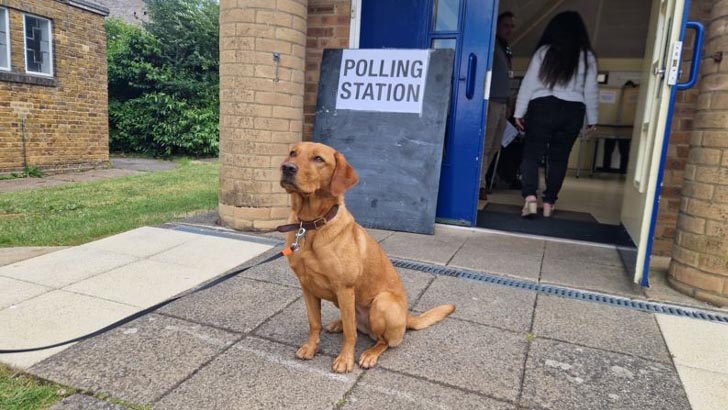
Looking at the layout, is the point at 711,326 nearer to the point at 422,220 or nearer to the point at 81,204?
the point at 422,220

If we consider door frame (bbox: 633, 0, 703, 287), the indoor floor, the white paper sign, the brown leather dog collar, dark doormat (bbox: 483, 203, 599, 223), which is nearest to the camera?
the brown leather dog collar

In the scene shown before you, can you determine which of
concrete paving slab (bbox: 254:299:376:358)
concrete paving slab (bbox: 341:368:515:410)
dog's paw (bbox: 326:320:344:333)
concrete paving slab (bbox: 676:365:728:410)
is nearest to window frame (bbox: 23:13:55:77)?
concrete paving slab (bbox: 254:299:376:358)

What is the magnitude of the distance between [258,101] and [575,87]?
332cm

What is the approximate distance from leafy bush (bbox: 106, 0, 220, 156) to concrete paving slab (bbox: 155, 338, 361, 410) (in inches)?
601

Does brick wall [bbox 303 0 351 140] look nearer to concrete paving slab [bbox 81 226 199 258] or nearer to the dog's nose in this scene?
concrete paving slab [bbox 81 226 199 258]

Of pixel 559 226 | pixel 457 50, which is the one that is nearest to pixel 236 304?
pixel 457 50

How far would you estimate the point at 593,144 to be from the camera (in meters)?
11.2

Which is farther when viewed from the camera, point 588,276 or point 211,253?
point 211,253

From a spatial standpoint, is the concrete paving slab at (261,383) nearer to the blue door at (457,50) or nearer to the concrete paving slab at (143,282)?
the concrete paving slab at (143,282)

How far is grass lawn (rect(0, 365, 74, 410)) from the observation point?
186cm

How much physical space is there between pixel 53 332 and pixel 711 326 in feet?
12.6

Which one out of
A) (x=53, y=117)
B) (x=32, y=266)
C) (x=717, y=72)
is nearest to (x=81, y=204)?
(x=32, y=266)

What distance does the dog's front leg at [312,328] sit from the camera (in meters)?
2.28

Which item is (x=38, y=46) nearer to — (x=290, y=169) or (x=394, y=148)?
(x=394, y=148)
